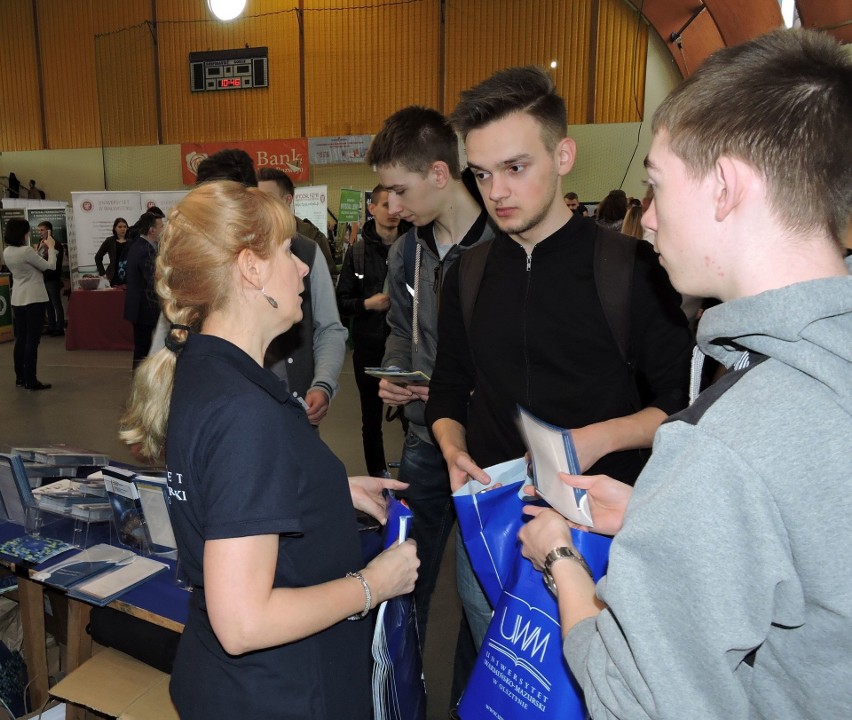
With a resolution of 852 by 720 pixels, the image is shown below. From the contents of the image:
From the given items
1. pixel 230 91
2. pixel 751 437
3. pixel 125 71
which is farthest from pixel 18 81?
pixel 751 437

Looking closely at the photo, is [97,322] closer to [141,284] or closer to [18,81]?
[141,284]

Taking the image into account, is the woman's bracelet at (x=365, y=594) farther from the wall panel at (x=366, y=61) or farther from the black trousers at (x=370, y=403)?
the wall panel at (x=366, y=61)

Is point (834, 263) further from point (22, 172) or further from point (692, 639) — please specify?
point (22, 172)

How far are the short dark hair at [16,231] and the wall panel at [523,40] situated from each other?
7256 millimetres

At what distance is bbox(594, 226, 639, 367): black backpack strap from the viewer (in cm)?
148

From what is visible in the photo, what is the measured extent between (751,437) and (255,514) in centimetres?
69

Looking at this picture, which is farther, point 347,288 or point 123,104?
point 123,104

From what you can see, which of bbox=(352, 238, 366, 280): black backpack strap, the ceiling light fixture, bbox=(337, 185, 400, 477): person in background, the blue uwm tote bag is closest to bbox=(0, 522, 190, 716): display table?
the blue uwm tote bag

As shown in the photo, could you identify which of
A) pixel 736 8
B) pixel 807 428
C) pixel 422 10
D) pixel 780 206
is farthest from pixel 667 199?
pixel 422 10

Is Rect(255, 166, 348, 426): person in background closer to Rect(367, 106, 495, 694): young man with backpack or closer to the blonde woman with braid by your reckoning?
Rect(367, 106, 495, 694): young man with backpack

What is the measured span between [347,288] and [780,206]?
367 centimetres

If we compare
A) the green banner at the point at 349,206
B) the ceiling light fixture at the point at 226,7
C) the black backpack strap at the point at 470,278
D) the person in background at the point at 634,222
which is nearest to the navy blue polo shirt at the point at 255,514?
the black backpack strap at the point at 470,278

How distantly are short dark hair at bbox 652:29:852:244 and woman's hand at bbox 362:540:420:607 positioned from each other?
0.87 metres

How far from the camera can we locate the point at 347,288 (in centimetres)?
423
